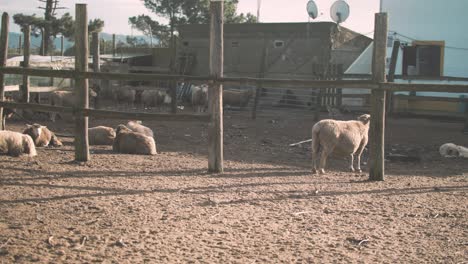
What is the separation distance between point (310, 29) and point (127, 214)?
22.6 metres

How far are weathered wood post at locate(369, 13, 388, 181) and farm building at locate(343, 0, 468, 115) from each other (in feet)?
36.9

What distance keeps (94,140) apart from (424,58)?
12939 millimetres

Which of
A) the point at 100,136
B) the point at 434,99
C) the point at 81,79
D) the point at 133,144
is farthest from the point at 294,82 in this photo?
the point at 434,99

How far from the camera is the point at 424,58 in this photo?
20.1 metres

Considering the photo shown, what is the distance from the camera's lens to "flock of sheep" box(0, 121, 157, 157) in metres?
9.13

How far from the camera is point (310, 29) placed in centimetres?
2709

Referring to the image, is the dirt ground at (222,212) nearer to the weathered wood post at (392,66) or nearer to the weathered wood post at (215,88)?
the weathered wood post at (215,88)

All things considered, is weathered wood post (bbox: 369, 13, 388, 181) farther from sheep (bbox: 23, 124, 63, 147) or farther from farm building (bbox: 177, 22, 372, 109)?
farm building (bbox: 177, 22, 372, 109)

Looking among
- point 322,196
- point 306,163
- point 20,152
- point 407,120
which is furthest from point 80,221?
point 407,120

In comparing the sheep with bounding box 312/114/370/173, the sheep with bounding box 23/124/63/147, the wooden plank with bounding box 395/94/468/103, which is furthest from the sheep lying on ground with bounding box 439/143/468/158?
the sheep with bounding box 23/124/63/147

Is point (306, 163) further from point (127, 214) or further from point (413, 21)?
point (413, 21)

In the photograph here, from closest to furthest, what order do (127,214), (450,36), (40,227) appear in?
(40,227) → (127,214) → (450,36)

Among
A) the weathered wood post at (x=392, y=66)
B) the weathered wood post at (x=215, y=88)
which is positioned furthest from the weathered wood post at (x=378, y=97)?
the weathered wood post at (x=392, y=66)

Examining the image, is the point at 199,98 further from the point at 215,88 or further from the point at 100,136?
the point at 215,88
